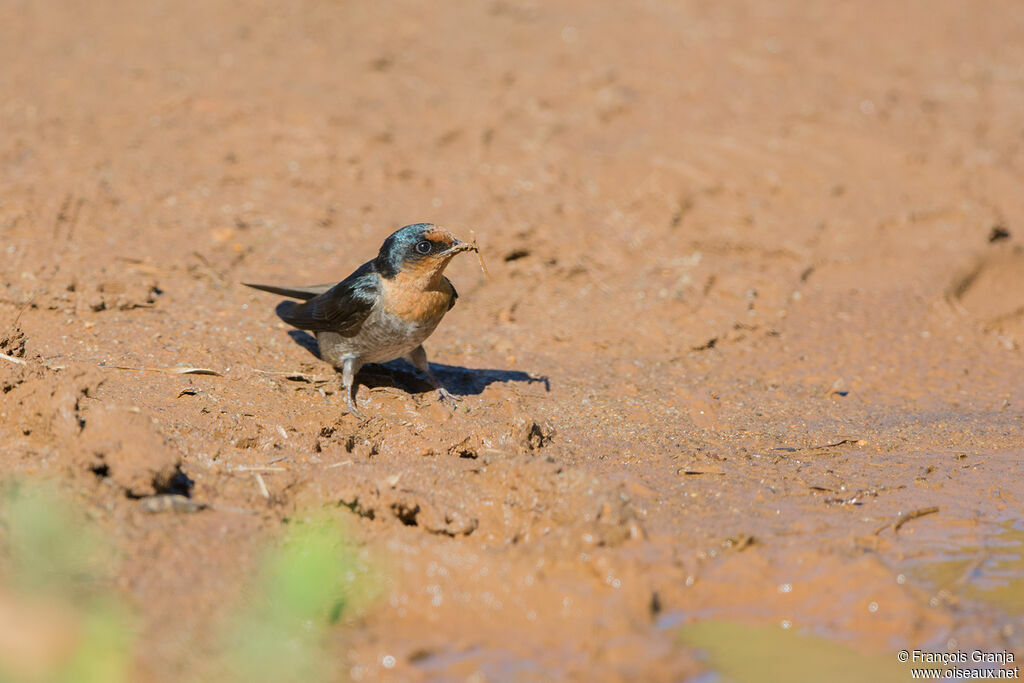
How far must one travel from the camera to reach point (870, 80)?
35.2 feet

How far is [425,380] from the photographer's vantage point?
A: 21.2 feet

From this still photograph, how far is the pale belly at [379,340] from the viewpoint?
5.70 metres

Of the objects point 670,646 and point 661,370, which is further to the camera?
point 661,370

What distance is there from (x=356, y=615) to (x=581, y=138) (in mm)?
6506

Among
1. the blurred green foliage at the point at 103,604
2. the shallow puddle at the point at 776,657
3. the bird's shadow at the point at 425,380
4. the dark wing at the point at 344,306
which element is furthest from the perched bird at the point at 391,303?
the shallow puddle at the point at 776,657

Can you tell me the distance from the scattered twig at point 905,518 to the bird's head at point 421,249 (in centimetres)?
253

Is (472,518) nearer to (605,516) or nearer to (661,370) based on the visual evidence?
(605,516)

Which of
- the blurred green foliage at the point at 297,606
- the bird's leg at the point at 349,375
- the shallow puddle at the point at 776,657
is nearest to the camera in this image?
the blurred green foliage at the point at 297,606

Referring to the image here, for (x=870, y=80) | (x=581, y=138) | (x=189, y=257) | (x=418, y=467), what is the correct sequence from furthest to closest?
(x=870, y=80) < (x=581, y=138) < (x=189, y=257) < (x=418, y=467)

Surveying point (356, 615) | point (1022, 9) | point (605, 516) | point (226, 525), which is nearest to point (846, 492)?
point (605, 516)

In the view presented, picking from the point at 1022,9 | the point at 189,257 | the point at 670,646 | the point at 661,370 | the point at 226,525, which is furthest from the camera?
the point at 1022,9

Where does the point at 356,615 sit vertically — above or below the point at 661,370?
above

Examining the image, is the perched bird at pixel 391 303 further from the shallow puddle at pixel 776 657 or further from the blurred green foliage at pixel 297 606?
the shallow puddle at pixel 776 657

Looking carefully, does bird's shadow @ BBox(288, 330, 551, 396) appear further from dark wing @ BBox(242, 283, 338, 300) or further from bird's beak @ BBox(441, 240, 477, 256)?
bird's beak @ BBox(441, 240, 477, 256)
